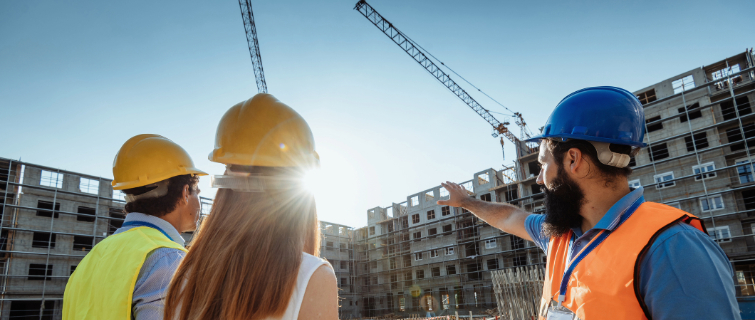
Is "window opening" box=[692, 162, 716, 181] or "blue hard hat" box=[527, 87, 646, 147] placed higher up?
"window opening" box=[692, 162, 716, 181]

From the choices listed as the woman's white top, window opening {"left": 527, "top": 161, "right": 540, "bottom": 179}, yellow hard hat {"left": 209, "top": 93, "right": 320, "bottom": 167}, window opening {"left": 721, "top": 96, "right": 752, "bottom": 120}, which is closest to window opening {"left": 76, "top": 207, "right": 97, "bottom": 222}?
yellow hard hat {"left": 209, "top": 93, "right": 320, "bottom": 167}

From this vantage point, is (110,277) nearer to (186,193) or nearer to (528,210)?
(186,193)

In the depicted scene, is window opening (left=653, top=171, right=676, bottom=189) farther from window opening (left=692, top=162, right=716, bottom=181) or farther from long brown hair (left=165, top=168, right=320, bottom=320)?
long brown hair (left=165, top=168, right=320, bottom=320)

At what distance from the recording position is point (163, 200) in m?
2.12

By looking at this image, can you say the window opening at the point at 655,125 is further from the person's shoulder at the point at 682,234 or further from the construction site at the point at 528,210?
the person's shoulder at the point at 682,234

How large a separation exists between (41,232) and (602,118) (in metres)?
32.3

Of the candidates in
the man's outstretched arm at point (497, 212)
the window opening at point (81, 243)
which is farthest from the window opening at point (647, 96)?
the window opening at point (81, 243)

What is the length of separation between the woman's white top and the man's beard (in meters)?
1.17

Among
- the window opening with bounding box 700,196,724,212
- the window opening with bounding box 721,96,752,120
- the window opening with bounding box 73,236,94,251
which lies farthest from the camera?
the window opening with bounding box 73,236,94,251

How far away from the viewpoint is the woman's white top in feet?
3.22

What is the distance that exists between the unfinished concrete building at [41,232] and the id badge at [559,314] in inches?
1039

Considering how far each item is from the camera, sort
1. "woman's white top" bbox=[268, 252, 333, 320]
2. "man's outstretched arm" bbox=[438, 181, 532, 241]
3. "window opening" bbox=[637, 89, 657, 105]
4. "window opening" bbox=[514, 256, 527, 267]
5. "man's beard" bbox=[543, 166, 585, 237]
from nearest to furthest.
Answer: "woman's white top" bbox=[268, 252, 333, 320] < "man's beard" bbox=[543, 166, 585, 237] < "man's outstretched arm" bbox=[438, 181, 532, 241] < "window opening" bbox=[637, 89, 657, 105] < "window opening" bbox=[514, 256, 527, 267]

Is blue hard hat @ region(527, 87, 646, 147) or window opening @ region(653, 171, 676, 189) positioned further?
window opening @ region(653, 171, 676, 189)

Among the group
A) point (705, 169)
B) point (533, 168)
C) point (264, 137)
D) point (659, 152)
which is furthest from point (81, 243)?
point (705, 169)
